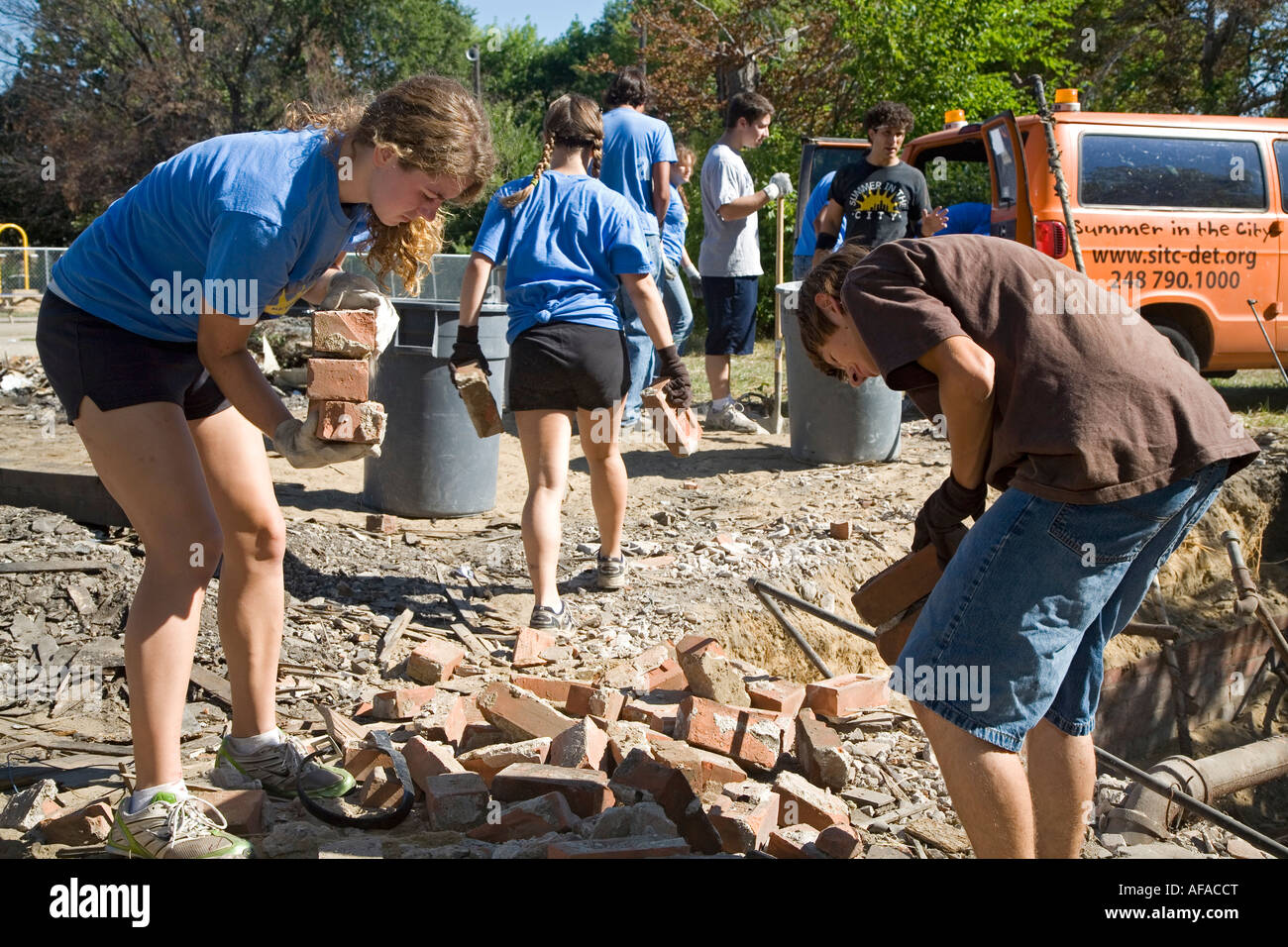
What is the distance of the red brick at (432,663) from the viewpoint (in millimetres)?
3967

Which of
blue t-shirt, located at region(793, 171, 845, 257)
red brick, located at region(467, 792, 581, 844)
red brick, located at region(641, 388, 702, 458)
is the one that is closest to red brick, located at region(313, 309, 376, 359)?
red brick, located at region(467, 792, 581, 844)

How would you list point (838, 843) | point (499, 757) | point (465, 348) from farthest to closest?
point (465, 348) → point (499, 757) → point (838, 843)

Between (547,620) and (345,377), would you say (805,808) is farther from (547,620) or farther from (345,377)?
(345,377)

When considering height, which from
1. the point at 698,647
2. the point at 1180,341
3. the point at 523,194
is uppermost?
the point at 523,194

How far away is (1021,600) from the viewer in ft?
7.29

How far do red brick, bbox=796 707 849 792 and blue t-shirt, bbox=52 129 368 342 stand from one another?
1986 millimetres

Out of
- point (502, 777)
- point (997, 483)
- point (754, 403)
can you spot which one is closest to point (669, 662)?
point (502, 777)

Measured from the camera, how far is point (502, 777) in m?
3.02

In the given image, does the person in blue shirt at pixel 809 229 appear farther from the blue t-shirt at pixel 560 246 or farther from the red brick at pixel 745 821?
the red brick at pixel 745 821

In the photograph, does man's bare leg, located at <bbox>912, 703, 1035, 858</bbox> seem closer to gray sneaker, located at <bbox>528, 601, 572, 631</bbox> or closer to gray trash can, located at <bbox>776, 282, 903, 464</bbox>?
gray sneaker, located at <bbox>528, 601, 572, 631</bbox>

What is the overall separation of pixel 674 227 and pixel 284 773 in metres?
5.06

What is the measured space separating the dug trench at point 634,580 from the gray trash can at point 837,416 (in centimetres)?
13

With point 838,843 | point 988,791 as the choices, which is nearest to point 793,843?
point 838,843

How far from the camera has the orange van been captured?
7.45 metres
